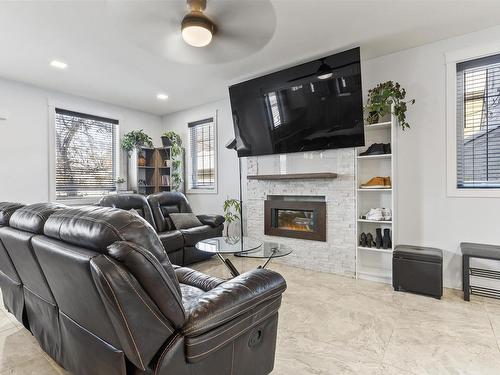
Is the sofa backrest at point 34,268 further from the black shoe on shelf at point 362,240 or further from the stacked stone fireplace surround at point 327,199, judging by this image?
the black shoe on shelf at point 362,240

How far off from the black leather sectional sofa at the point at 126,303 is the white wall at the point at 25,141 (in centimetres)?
315

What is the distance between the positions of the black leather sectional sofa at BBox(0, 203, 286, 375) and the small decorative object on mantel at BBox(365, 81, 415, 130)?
8.35 feet

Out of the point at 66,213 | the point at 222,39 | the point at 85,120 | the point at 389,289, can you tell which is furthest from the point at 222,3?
the point at 85,120

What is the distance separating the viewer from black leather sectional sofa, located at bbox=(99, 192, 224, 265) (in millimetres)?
3758

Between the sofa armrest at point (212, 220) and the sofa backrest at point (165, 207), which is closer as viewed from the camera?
the sofa backrest at point (165, 207)

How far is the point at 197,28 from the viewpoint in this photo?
201cm

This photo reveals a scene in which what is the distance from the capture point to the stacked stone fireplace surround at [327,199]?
3.55 m

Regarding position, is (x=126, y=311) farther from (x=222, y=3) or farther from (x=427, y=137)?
(x=427, y=137)

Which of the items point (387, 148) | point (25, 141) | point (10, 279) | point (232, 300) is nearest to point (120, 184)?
point (25, 141)

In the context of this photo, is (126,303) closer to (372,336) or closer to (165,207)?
(372,336)

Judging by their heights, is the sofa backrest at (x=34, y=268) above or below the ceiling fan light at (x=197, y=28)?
below

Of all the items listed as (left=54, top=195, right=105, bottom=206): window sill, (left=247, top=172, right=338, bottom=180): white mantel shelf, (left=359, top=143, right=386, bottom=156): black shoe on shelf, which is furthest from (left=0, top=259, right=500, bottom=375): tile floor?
(left=54, top=195, right=105, bottom=206): window sill

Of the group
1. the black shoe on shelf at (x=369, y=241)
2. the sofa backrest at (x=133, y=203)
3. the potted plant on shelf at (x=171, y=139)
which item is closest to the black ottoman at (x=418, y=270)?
the black shoe on shelf at (x=369, y=241)

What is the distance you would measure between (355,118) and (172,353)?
3.08 metres
